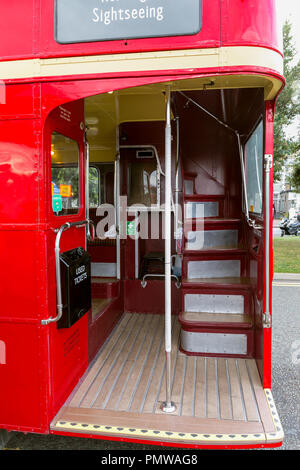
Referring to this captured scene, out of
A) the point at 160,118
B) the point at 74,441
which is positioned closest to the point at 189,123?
the point at 160,118

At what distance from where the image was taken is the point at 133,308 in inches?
181

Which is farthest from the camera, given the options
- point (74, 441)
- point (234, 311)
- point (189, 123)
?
point (189, 123)

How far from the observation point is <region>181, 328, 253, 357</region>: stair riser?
10.4 feet

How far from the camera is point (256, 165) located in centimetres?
313

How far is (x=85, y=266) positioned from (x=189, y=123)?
2503 millimetres

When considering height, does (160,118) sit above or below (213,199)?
above

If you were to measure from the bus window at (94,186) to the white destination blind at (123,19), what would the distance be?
315 centimetres

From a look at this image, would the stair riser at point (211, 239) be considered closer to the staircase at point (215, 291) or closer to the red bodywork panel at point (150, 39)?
the staircase at point (215, 291)

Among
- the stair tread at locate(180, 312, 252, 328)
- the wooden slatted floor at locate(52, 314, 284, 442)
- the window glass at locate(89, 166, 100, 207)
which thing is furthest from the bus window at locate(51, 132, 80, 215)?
the window glass at locate(89, 166, 100, 207)

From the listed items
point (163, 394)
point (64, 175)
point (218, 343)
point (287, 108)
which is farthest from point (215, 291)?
point (287, 108)

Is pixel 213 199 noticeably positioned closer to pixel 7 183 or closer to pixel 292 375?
pixel 292 375

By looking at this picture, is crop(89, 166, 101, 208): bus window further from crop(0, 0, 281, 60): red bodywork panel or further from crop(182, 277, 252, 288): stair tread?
crop(0, 0, 281, 60): red bodywork panel

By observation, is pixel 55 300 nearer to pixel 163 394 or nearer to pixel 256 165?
pixel 163 394

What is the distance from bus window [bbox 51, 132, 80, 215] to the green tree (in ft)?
43.3
